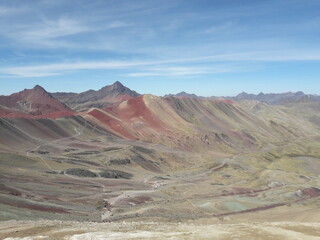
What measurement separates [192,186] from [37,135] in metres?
85.1

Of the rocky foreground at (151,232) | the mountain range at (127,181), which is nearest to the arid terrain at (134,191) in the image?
the rocky foreground at (151,232)

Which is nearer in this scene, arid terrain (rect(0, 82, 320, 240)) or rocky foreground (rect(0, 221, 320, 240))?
rocky foreground (rect(0, 221, 320, 240))

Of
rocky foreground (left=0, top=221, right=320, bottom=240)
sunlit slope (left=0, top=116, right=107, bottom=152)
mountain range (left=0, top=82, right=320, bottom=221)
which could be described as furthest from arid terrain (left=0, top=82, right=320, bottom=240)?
sunlit slope (left=0, top=116, right=107, bottom=152)

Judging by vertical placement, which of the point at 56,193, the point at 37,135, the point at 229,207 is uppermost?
the point at 37,135

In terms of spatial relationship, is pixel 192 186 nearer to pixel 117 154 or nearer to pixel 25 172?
pixel 117 154

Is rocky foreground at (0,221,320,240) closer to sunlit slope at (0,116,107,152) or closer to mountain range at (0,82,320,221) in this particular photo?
mountain range at (0,82,320,221)

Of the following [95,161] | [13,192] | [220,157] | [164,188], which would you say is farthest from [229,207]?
[220,157]

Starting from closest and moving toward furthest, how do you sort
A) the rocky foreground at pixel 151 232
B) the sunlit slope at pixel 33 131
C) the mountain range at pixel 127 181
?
1. the rocky foreground at pixel 151 232
2. the mountain range at pixel 127 181
3. the sunlit slope at pixel 33 131

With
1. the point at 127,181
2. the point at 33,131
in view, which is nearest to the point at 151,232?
the point at 127,181

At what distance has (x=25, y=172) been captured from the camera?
101 m

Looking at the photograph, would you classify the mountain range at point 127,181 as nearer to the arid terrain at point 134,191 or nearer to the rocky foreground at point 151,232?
the arid terrain at point 134,191

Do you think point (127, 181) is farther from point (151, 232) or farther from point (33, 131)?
point (151, 232)

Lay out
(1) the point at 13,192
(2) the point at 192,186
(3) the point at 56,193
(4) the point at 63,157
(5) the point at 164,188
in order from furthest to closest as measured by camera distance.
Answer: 1. (4) the point at 63,157
2. (2) the point at 192,186
3. (5) the point at 164,188
4. (3) the point at 56,193
5. (1) the point at 13,192

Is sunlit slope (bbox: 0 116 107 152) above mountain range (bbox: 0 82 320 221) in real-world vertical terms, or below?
above
